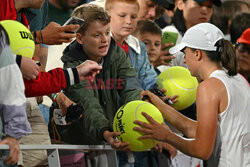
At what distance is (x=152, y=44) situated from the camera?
532 cm

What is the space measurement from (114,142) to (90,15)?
4.13 ft

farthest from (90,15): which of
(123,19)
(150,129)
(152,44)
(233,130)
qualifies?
(233,130)

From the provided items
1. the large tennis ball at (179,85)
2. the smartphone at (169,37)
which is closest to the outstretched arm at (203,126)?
the large tennis ball at (179,85)

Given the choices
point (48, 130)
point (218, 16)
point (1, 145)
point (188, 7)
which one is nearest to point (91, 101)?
point (48, 130)

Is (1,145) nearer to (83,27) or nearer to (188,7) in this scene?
(83,27)

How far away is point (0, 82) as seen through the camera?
276cm

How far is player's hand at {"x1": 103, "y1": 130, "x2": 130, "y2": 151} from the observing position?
12.5 feet

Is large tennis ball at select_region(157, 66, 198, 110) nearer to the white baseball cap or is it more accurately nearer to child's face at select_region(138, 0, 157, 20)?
the white baseball cap

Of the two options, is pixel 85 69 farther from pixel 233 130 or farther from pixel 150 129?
pixel 233 130

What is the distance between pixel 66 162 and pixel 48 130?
→ 1.20 ft

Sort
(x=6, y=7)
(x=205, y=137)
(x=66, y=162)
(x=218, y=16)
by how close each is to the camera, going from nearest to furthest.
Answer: (x=6, y=7)
(x=205, y=137)
(x=66, y=162)
(x=218, y=16)

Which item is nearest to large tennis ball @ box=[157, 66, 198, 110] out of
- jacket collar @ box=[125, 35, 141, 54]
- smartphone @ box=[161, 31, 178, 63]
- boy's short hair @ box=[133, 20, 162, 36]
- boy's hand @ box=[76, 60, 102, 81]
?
jacket collar @ box=[125, 35, 141, 54]

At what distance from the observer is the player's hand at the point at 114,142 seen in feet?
12.5

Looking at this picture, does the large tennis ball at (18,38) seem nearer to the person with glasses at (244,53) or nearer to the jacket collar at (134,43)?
the jacket collar at (134,43)
